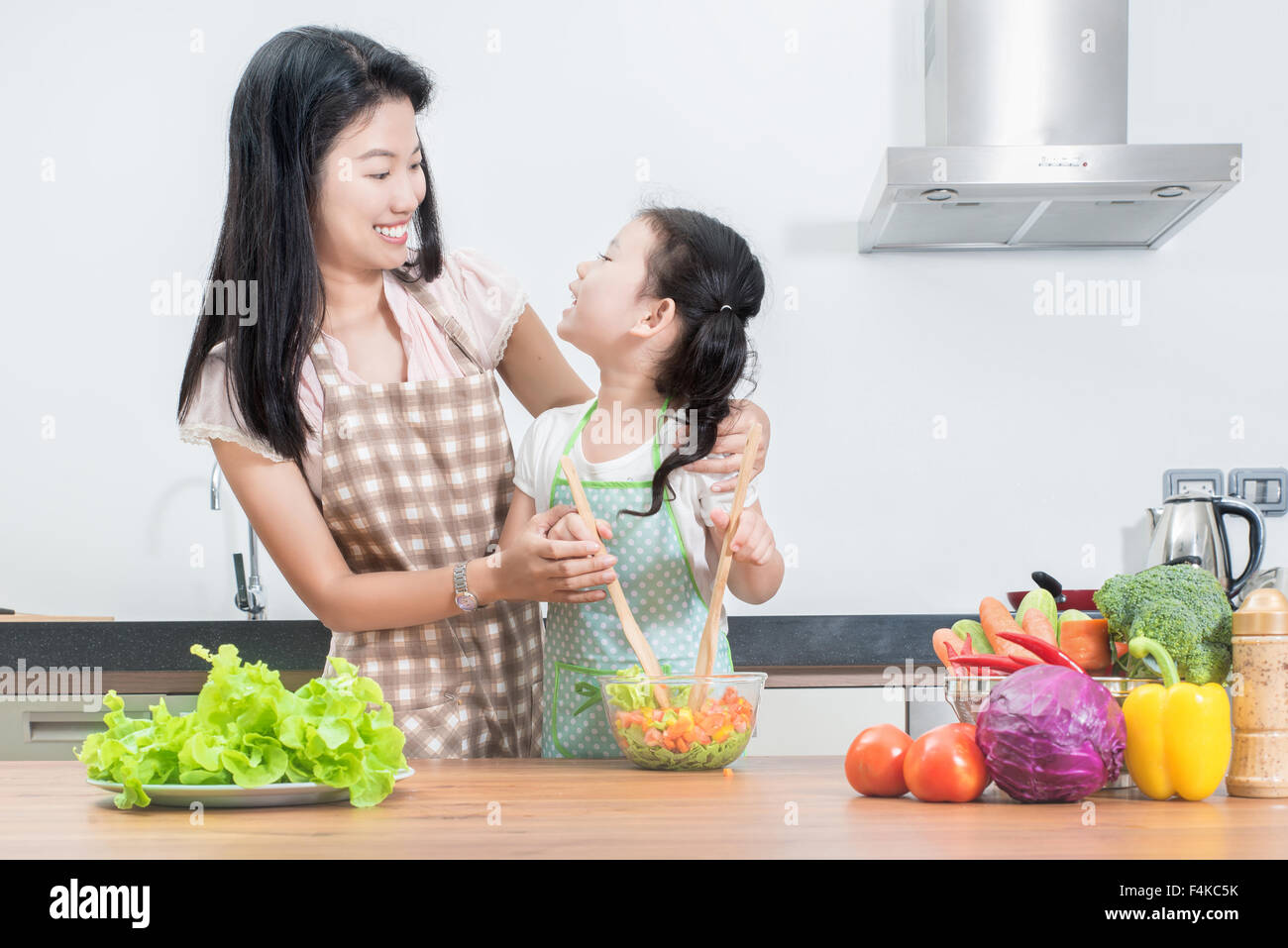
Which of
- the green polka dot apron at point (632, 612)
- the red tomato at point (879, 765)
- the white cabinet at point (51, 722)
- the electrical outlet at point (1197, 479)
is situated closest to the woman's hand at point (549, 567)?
the green polka dot apron at point (632, 612)

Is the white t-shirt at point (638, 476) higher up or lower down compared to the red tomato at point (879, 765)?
higher up

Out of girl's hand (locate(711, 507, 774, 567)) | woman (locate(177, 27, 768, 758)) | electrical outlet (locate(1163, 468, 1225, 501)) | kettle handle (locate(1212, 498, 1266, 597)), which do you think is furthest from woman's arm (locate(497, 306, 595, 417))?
electrical outlet (locate(1163, 468, 1225, 501))

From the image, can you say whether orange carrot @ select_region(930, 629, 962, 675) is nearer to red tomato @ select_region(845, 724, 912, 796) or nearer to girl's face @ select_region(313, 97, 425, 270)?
red tomato @ select_region(845, 724, 912, 796)

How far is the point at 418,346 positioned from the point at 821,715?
38.8 inches

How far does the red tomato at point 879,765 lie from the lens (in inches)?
32.3

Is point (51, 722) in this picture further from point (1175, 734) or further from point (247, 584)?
point (1175, 734)

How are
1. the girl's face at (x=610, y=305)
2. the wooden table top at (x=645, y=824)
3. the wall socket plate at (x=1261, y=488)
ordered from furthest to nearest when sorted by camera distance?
the wall socket plate at (x=1261, y=488)
the girl's face at (x=610, y=305)
the wooden table top at (x=645, y=824)

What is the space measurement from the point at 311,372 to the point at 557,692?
1.49 feet

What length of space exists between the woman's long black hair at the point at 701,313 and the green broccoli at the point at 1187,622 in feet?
1.71

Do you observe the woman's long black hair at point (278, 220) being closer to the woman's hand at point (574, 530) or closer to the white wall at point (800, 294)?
the woman's hand at point (574, 530)

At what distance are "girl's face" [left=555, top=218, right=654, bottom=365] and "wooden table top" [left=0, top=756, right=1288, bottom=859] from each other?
0.54 meters

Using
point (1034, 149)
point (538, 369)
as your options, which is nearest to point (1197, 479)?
point (1034, 149)

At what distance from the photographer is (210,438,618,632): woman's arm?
3.69ft
